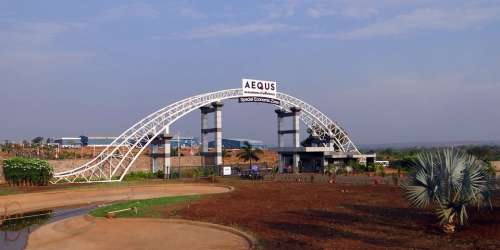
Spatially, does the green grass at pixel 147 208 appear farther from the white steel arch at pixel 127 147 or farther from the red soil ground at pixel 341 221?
the white steel arch at pixel 127 147

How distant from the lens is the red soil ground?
16.8 meters

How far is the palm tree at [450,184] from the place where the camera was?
17422 millimetres

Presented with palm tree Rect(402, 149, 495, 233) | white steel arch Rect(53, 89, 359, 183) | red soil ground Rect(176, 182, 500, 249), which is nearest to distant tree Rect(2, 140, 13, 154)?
white steel arch Rect(53, 89, 359, 183)

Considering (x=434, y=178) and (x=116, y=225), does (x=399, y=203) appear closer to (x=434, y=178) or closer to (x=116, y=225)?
(x=434, y=178)

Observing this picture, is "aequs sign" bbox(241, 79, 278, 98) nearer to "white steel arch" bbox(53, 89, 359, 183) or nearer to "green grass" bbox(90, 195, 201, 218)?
"white steel arch" bbox(53, 89, 359, 183)

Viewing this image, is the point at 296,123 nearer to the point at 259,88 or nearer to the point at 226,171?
the point at 259,88

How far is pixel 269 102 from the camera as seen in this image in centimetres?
6656

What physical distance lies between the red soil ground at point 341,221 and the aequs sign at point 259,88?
1174 inches

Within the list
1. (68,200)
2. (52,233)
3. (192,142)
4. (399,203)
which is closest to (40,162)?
(68,200)

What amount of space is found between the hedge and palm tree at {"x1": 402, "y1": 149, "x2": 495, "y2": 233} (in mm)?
39680

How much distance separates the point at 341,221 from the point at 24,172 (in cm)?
3610

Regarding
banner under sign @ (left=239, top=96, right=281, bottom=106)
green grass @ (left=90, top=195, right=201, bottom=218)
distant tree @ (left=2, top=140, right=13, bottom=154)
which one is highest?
banner under sign @ (left=239, top=96, right=281, bottom=106)

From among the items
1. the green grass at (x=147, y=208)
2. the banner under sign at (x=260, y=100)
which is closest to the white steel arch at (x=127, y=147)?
the banner under sign at (x=260, y=100)

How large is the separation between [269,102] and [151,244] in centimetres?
4866
